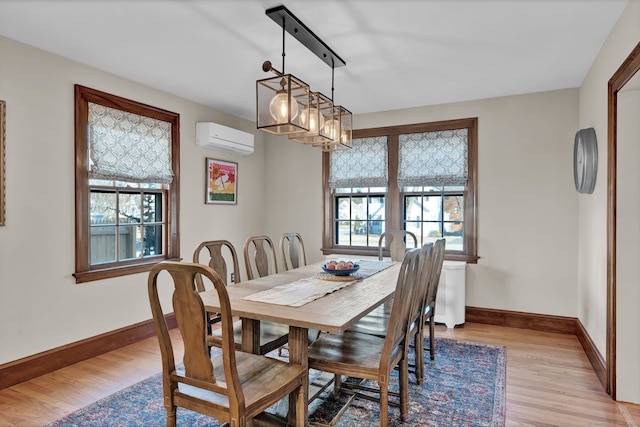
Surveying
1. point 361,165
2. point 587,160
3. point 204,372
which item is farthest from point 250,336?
point 361,165

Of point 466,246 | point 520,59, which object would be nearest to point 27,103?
point 520,59

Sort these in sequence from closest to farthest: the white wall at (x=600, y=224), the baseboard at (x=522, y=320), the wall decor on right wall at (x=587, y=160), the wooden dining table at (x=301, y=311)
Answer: the wooden dining table at (x=301, y=311)
the white wall at (x=600, y=224)
the wall decor on right wall at (x=587, y=160)
the baseboard at (x=522, y=320)

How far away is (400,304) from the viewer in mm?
1967

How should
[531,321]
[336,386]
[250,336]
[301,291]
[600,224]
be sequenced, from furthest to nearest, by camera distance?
[531,321] < [600,224] < [336,386] < [301,291] < [250,336]

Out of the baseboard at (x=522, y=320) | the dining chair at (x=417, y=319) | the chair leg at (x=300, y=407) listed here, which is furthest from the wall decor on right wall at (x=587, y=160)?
the chair leg at (x=300, y=407)

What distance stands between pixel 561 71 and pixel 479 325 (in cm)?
261

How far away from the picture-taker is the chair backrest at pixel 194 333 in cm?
152

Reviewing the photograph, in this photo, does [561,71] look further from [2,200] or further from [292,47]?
[2,200]

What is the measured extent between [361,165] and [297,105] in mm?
2593

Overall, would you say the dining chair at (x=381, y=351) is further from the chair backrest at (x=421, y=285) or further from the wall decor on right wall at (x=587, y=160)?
the wall decor on right wall at (x=587, y=160)

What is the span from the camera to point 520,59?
10.3ft

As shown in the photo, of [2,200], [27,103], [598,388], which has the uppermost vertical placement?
[27,103]

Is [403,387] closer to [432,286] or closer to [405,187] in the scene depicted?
[432,286]

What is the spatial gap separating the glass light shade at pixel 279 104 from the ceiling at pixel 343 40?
18.5 inches
